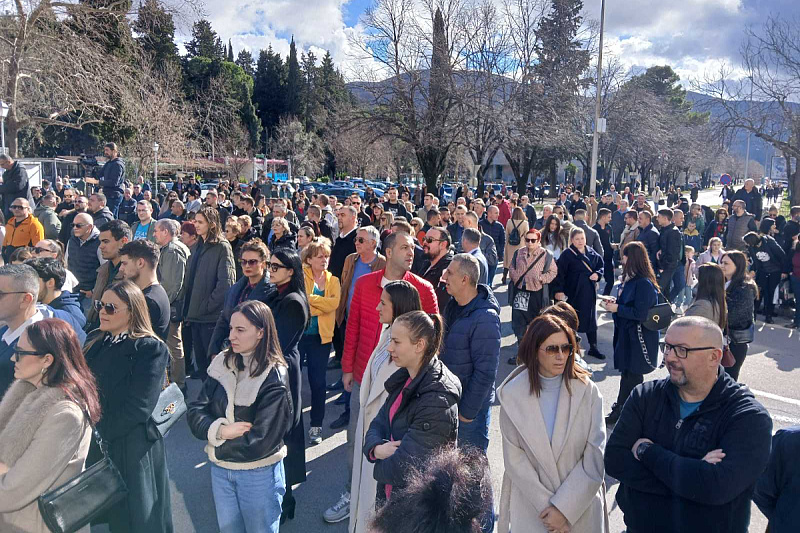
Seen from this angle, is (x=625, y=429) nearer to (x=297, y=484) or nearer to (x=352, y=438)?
(x=352, y=438)

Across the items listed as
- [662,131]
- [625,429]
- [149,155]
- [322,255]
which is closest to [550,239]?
[322,255]

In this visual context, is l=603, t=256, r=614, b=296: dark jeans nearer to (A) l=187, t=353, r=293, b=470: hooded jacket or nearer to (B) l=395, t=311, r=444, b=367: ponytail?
(B) l=395, t=311, r=444, b=367: ponytail

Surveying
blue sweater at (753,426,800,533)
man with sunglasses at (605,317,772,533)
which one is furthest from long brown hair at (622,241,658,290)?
blue sweater at (753,426,800,533)

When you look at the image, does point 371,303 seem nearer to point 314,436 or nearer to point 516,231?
point 314,436

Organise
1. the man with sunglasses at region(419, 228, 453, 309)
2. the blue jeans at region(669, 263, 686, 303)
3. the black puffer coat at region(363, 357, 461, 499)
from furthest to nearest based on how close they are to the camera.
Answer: the blue jeans at region(669, 263, 686, 303)
the man with sunglasses at region(419, 228, 453, 309)
the black puffer coat at region(363, 357, 461, 499)

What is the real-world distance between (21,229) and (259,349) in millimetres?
6770

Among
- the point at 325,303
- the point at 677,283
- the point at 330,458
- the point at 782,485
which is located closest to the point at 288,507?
the point at 330,458

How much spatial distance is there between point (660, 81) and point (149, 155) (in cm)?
5446

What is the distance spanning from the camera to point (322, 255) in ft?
17.7

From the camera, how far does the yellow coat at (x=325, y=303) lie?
5.38 metres

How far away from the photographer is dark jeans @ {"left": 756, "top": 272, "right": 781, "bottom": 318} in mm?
10336

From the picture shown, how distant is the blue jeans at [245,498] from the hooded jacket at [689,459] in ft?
5.81

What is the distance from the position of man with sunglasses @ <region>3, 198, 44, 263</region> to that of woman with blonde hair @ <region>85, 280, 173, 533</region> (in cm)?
595

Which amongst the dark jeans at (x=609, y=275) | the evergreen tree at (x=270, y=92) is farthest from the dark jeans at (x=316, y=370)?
the evergreen tree at (x=270, y=92)
